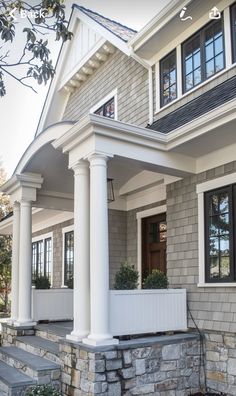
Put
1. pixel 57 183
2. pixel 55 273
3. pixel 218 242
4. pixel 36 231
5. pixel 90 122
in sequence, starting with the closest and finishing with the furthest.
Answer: pixel 90 122 → pixel 218 242 → pixel 57 183 → pixel 55 273 → pixel 36 231

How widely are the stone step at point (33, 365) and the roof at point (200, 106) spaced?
3.74 meters

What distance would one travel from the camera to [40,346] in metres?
7.14

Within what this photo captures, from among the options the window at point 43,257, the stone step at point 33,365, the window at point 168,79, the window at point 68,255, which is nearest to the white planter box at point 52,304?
the stone step at point 33,365

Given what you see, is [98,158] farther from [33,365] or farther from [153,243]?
[153,243]

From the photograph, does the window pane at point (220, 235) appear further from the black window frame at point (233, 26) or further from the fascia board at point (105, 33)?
the fascia board at point (105, 33)

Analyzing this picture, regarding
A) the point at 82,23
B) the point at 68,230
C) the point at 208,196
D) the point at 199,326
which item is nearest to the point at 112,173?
the point at 208,196

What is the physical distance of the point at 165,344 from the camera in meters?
5.99

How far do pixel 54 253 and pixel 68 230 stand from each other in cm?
127

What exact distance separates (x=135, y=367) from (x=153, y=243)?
3.45 m

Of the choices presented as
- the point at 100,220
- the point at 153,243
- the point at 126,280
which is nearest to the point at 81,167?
the point at 100,220

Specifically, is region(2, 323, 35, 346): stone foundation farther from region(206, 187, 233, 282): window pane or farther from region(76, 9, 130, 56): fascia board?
region(76, 9, 130, 56): fascia board

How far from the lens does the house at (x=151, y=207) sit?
5754 millimetres

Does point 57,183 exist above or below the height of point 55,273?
above

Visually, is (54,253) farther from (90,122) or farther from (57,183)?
(90,122)
